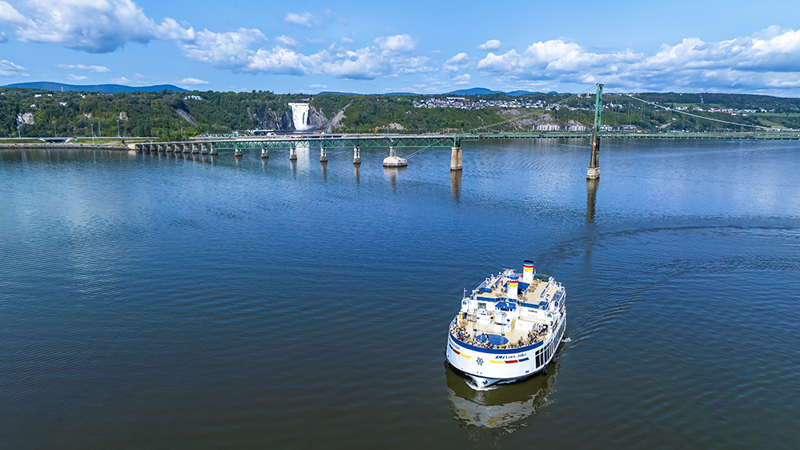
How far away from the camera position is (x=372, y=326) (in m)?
37.4

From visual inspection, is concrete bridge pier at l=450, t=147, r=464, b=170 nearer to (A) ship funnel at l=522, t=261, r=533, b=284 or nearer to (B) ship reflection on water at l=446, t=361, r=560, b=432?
(A) ship funnel at l=522, t=261, r=533, b=284

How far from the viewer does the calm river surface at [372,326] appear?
26.4 metres

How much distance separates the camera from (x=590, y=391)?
2972 centimetres

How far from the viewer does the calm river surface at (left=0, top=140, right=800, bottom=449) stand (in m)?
26.4

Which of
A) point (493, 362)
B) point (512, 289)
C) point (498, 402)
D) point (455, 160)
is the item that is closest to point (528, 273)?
point (512, 289)

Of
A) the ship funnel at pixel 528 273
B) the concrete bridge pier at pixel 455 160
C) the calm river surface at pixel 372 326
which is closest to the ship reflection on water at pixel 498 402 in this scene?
the calm river surface at pixel 372 326

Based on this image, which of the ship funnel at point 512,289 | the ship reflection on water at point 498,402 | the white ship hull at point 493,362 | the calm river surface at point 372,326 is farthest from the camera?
the ship funnel at point 512,289

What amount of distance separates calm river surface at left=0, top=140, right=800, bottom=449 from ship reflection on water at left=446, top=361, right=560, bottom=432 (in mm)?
126

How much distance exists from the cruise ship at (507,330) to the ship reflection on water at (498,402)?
694mm

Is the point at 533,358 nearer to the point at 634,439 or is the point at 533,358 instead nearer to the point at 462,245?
the point at 634,439

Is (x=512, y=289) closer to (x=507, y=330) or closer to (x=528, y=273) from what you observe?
(x=507, y=330)

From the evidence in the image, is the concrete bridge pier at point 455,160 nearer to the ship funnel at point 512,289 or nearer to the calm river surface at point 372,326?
the calm river surface at point 372,326

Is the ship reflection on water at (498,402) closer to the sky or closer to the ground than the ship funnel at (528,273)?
closer to the ground

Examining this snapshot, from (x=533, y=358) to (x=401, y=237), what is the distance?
35.7 meters
